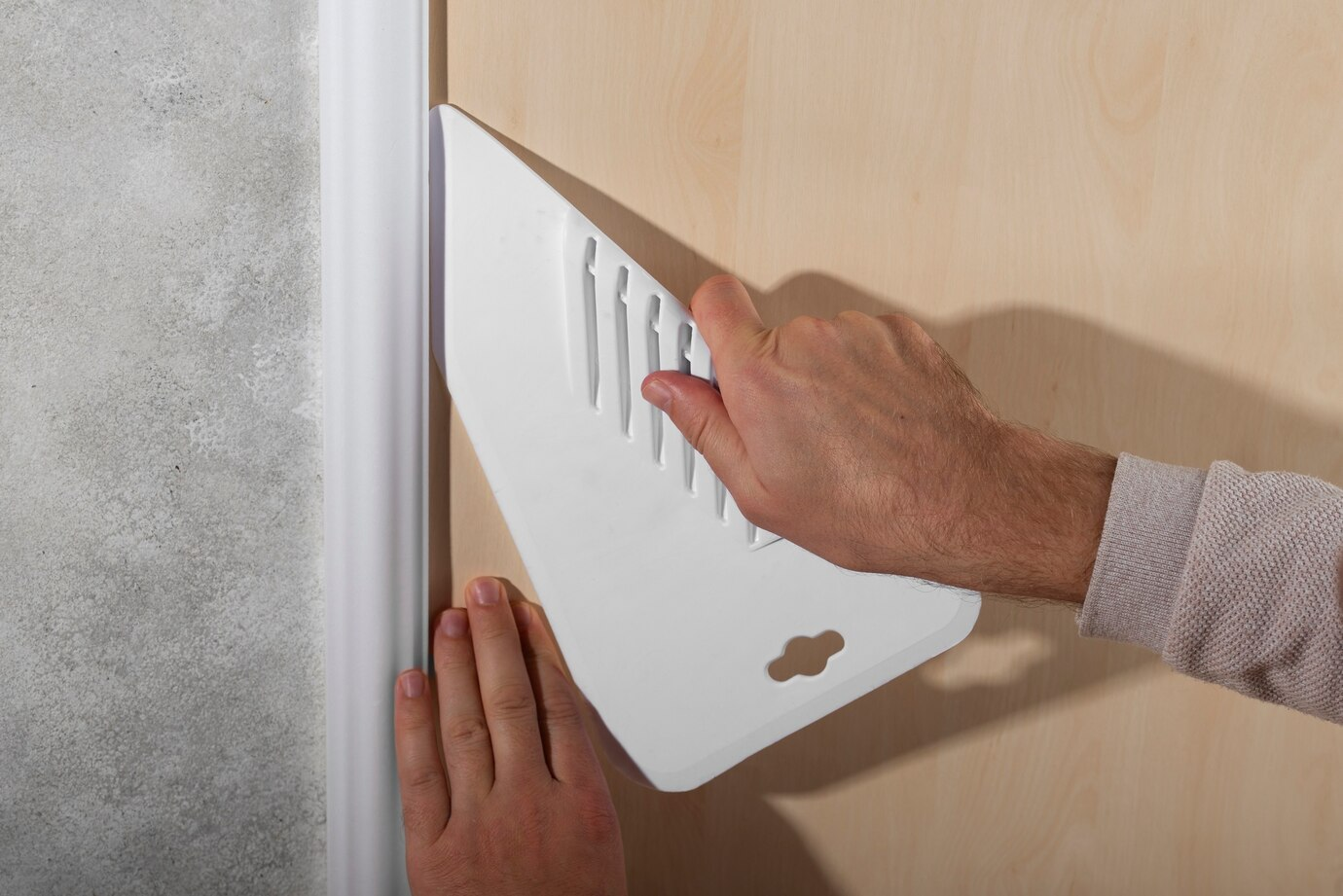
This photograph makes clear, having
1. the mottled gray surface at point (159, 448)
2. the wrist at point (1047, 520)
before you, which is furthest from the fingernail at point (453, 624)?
the wrist at point (1047, 520)

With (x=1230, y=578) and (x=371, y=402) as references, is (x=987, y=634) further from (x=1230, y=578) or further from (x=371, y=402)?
(x=371, y=402)

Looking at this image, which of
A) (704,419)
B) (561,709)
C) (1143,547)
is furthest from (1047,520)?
(561,709)

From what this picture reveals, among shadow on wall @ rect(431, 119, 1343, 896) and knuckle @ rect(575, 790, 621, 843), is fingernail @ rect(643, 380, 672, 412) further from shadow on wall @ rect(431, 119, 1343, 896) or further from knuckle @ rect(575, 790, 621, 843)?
knuckle @ rect(575, 790, 621, 843)

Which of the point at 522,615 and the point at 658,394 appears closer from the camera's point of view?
the point at 658,394

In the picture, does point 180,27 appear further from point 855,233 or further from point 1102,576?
point 1102,576

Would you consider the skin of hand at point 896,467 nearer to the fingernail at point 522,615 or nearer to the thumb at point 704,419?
the thumb at point 704,419

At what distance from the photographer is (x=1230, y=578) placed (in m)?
0.56

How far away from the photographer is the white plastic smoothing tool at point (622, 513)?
674 mm

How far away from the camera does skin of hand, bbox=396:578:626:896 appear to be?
2.29 feet

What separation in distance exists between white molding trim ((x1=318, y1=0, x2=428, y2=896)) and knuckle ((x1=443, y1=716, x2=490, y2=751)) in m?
0.05

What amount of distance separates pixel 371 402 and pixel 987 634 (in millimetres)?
586

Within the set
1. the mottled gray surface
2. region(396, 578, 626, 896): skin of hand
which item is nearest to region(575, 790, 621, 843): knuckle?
region(396, 578, 626, 896): skin of hand

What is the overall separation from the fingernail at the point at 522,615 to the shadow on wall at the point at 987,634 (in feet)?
0.20

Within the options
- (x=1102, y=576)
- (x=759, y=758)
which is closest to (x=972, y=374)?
(x=1102, y=576)
